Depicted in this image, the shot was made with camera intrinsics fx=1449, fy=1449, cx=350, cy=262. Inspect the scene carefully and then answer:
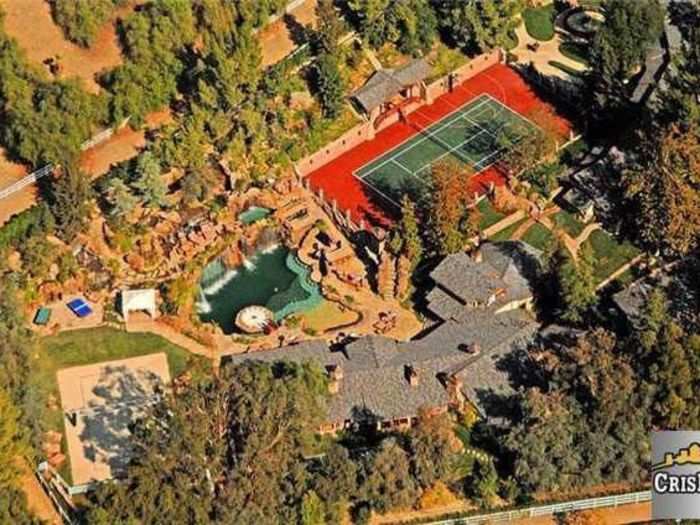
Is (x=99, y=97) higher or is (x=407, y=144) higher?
(x=99, y=97)

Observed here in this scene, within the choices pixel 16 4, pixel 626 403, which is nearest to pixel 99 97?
pixel 16 4

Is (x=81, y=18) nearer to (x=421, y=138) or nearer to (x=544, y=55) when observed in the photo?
(x=421, y=138)

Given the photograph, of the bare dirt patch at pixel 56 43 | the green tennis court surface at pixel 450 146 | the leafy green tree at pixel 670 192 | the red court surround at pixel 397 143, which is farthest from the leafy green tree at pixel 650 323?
the bare dirt patch at pixel 56 43

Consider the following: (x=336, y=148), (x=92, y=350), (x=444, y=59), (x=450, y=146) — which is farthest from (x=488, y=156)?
(x=92, y=350)

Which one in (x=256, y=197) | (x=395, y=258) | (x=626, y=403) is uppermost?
(x=256, y=197)

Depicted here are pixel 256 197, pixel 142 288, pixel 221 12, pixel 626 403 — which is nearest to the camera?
pixel 626 403

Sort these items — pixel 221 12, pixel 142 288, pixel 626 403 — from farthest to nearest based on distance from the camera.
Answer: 1. pixel 221 12
2. pixel 142 288
3. pixel 626 403

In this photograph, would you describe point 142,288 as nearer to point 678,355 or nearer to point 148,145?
point 148,145
